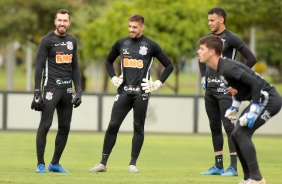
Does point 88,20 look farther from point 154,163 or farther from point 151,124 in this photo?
point 154,163

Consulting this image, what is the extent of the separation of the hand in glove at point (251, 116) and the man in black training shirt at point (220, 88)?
6.86 feet

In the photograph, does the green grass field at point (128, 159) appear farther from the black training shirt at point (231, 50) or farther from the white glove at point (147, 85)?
the black training shirt at point (231, 50)

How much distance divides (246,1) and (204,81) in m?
23.3

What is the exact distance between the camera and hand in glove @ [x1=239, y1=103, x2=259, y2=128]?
1009 cm

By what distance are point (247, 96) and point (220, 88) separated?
1969 millimetres

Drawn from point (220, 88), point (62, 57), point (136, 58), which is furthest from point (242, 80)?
point (62, 57)

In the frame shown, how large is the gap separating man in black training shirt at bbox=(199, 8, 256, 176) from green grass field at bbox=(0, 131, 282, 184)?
0.51 metres

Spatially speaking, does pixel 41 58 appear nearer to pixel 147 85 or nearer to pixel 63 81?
pixel 63 81

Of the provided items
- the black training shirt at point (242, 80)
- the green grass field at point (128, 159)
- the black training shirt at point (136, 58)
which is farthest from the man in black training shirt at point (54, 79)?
the black training shirt at point (242, 80)

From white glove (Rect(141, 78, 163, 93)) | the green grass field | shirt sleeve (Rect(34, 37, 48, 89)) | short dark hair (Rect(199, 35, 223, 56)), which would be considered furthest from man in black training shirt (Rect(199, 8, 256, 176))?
shirt sleeve (Rect(34, 37, 48, 89))

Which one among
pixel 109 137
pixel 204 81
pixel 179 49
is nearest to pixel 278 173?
pixel 204 81

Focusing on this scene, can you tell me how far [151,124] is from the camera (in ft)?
82.8

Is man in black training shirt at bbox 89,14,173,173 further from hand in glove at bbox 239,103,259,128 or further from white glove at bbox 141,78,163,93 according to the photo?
hand in glove at bbox 239,103,259,128

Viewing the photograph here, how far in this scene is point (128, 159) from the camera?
1592cm
